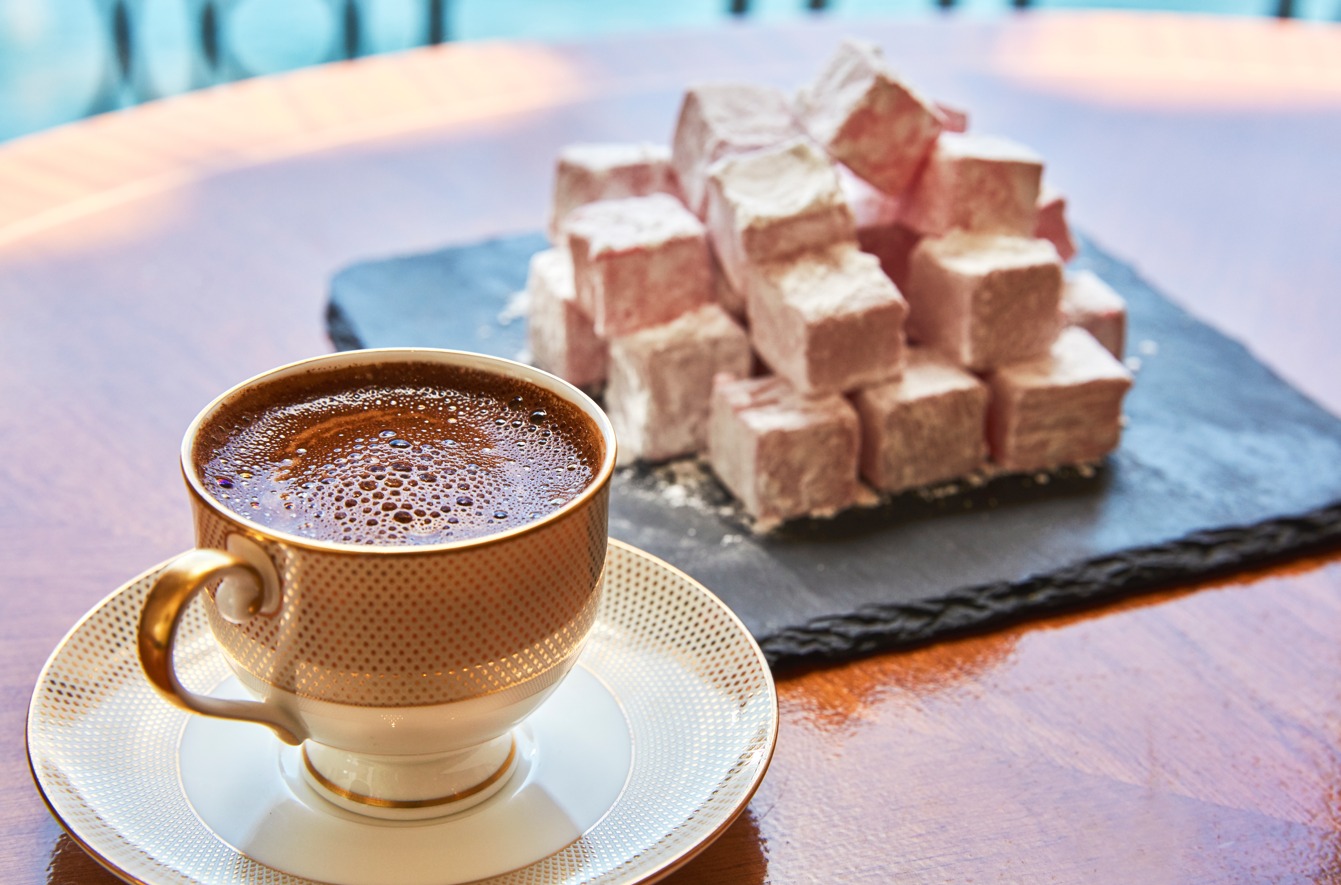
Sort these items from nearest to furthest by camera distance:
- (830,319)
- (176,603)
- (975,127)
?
(176,603)
(830,319)
(975,127)

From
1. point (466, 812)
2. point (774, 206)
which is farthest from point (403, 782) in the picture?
point (774, 206)

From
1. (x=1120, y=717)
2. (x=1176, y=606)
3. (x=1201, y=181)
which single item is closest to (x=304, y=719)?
(x=1120, y=717)

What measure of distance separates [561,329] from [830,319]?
241mm

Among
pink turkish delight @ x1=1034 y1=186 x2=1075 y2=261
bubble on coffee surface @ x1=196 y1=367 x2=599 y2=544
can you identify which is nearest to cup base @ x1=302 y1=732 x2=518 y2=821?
bubble on coffee surface @ x1=196 y1=367 x2=599 y2=544

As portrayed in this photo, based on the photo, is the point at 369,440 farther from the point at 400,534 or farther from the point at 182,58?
the point at 182,58

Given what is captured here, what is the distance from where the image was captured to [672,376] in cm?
102

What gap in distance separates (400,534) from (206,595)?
0.09 metres

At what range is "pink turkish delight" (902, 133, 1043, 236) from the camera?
1.06 metres

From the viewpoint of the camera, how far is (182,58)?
4.24 meters

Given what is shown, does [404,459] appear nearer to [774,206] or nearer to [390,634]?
[390,634]

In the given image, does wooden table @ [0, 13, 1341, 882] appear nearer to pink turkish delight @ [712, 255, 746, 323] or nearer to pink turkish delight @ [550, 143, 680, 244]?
pink turkish delight @ [550, 143, 680, 244]

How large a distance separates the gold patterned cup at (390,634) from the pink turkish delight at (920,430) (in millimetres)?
430

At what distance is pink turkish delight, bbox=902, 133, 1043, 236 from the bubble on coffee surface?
538mm

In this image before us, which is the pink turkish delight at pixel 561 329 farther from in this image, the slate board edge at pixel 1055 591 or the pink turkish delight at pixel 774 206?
the slate board edge at pixel 1055 591
